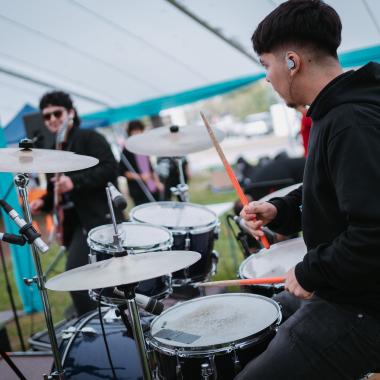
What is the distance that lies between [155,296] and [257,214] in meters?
0.90

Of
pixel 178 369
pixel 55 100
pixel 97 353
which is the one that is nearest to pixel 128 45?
pixel 55 100

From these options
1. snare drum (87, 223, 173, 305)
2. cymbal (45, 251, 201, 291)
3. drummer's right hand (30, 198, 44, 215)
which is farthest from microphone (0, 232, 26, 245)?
drummer's right hand (30, 198, 44, 215)

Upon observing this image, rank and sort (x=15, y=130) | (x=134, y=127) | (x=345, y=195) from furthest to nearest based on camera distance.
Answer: (x=15, y=130)
(x=134, y=127)
(x=345, y=195)

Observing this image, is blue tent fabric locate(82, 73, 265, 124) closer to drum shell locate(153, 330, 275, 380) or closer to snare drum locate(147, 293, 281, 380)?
snare drum locate(147, 293, 281, 380)

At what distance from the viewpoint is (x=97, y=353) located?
2.31 m

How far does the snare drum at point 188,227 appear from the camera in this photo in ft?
9.57

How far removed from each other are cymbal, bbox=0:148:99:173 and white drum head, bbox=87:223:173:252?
0.42m

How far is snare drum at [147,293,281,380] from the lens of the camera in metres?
1.72

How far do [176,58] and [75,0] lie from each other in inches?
75.1

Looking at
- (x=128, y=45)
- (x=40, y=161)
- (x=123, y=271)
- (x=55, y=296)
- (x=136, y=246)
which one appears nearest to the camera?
(x=123, y=271)

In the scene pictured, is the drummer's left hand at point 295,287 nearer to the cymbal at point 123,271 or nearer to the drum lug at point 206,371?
the cymbal at point 123,271

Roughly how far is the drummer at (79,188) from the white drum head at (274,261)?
1.26 metres

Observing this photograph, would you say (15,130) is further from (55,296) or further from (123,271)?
(123,271)

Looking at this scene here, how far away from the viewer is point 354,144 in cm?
128
